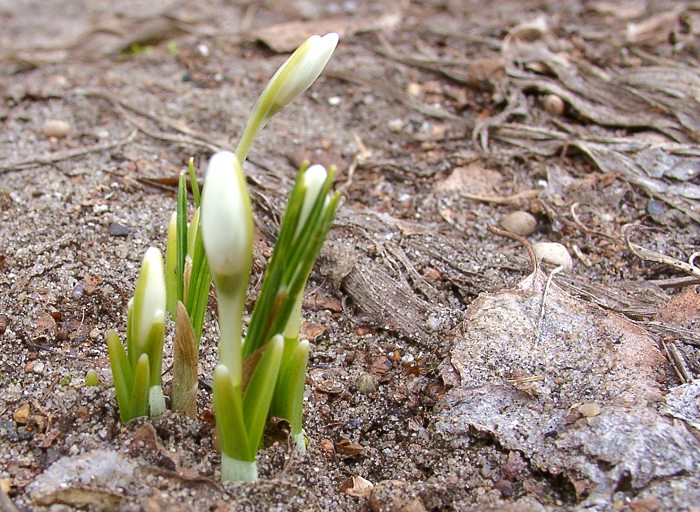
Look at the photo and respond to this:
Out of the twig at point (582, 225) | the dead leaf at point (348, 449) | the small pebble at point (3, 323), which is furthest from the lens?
the twig at point (582, 225)

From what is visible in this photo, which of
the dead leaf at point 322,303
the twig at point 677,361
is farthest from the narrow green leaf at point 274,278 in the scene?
the twig at point 677,361

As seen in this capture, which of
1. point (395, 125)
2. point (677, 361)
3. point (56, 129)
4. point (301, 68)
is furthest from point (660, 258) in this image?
point (56, 129)

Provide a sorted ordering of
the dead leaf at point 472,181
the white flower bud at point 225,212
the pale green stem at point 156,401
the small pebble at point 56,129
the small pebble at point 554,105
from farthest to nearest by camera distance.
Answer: the small pebble at point 554,105 → the small pebble at point 56,129 → the dead leaf at point 472,181 → the pale green stem at point 156,401 → the white flower bud at point 225,212

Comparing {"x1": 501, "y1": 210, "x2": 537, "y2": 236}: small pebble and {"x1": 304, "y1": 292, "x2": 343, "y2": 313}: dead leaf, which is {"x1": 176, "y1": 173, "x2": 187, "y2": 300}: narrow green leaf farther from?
{"x1": 501, "y1": 210, "x2": 537, "y2": 236}: small pebble

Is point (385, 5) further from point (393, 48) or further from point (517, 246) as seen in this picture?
point (517, 246)

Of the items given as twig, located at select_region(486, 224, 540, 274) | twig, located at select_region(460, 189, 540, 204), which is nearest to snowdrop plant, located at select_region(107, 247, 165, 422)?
twig, located at select_region(486, 224, 540, 274)

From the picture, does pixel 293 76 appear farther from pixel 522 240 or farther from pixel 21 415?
pixel 522 240

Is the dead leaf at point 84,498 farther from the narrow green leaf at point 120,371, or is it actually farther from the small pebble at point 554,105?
the small pebble at point 554,105

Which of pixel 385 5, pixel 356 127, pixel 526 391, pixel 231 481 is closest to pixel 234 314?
pixel 231 481
